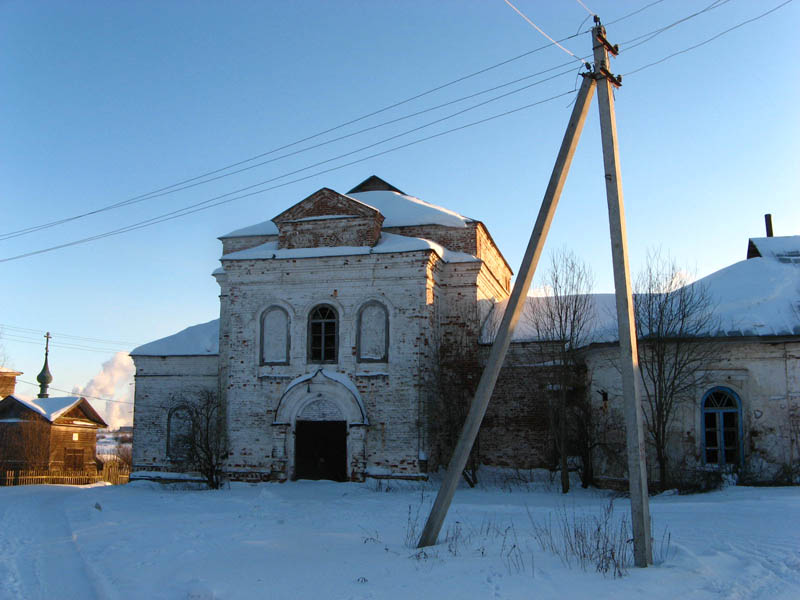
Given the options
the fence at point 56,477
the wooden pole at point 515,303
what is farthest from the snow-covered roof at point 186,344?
the wooden pole at point 515,303

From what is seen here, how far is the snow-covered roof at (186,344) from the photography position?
22562mm

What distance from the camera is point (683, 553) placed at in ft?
24.9

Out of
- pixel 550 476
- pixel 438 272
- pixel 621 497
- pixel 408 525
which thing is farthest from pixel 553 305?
pixel 408 525

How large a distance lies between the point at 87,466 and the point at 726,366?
32.3 metres

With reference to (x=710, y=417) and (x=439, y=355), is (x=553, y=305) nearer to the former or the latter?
(x=439, y=355)

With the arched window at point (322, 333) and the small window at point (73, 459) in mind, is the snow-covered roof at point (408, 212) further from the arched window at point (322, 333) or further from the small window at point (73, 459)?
the small window at point (73, 459)

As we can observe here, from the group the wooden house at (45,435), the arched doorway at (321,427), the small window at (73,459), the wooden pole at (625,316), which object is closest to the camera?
the wooden pole at (625,316)

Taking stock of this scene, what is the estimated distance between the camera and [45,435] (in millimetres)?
33375

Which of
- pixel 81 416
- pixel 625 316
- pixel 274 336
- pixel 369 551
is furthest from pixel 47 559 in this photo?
pixel 81 416

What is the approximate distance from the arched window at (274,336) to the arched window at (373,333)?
2.12 m

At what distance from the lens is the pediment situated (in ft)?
63.7

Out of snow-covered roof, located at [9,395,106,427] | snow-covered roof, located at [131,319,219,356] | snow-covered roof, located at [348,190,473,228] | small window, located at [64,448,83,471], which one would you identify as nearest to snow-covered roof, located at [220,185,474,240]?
snow-covered roof, located at [348,190,473,228]

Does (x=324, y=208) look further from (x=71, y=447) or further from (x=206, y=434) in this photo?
(x=71, y=447)

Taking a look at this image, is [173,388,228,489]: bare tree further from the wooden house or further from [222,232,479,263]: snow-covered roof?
the wooden house
